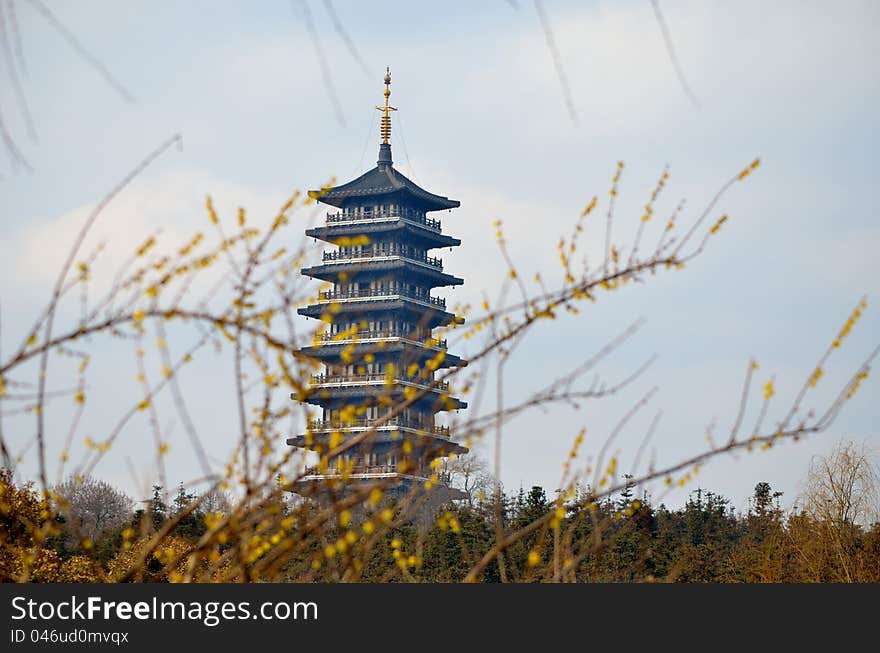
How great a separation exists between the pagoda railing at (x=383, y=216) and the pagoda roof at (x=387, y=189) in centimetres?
45

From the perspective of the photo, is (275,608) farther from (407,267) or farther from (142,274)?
(407,267)

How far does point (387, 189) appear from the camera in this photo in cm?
5359

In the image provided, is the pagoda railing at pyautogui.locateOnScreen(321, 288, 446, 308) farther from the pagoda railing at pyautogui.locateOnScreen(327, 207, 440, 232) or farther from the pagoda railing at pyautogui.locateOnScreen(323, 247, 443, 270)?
the pagoda railing at pyautogui.locateOnScreen(327, 207, 440, 232)

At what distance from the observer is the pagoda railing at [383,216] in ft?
176

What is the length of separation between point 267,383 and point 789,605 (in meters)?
1.79

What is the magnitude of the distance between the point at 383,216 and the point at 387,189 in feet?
3.57

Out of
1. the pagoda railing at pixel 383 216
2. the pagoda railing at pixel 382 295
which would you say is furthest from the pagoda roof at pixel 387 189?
the pagoda railing at pixel 382 295

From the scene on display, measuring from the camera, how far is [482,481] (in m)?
53.0

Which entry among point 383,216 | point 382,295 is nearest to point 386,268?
point 382,295

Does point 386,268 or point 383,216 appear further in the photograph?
point 383,216

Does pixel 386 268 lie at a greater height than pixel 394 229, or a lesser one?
lesser

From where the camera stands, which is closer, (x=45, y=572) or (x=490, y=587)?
(x=490, y=587)

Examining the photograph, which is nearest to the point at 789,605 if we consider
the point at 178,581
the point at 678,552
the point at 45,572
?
the point at 178,581

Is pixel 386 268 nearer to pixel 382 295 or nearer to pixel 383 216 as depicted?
pixel 382 295
